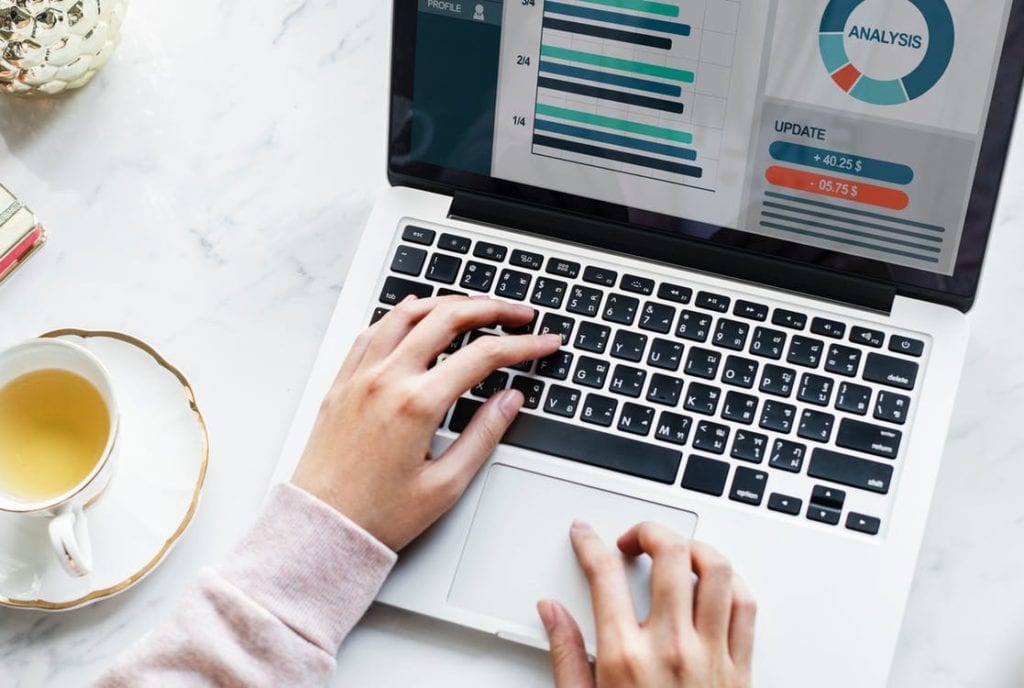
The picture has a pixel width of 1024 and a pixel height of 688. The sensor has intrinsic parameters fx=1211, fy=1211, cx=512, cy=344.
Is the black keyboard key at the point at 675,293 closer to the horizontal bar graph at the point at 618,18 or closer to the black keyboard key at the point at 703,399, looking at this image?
the black keyboard key at the point at 703,399

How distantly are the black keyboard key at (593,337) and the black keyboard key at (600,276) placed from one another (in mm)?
32

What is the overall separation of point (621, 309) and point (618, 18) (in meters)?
0.19

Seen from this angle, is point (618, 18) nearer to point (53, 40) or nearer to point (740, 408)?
point (740, 408)

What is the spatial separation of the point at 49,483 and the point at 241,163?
0.29 m

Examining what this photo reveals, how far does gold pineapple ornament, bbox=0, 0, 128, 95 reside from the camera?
0.89 m

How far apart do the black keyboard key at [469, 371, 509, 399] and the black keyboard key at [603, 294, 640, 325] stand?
81mm

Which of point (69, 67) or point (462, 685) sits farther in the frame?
point (69, 67)

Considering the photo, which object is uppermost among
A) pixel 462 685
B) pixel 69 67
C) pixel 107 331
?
pixel 69 67

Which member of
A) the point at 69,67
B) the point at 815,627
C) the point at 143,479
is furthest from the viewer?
the point at 69,67

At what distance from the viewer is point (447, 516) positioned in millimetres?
778

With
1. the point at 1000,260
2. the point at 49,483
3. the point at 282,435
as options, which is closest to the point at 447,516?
the point at 282,435

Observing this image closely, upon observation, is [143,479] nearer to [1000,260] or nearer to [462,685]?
[462,685]

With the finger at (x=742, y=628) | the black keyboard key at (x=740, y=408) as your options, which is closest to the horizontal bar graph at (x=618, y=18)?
the black keyboard key at (x=740, y=408)

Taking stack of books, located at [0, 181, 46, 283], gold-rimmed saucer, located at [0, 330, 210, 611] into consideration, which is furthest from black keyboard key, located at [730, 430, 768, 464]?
stack of books, located at [0, 181, 46, 283]
